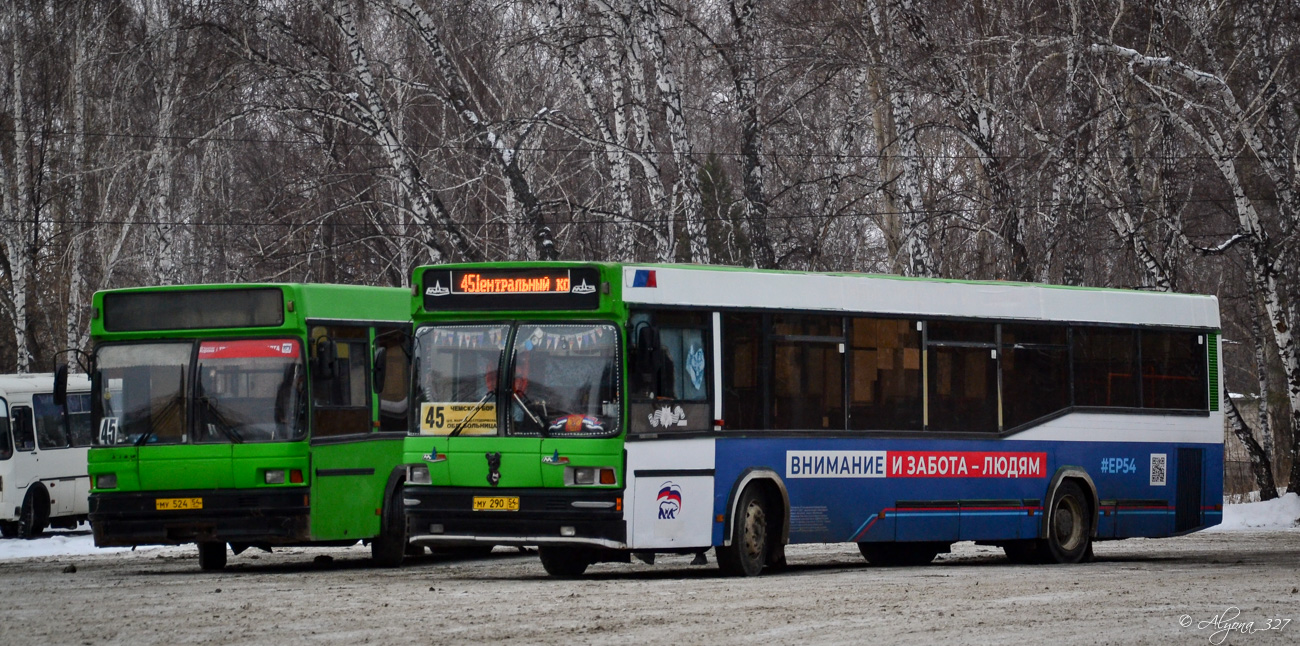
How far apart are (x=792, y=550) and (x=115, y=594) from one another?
9860 mm

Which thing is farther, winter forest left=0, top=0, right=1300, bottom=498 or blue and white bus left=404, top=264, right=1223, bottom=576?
winter forest left=0, top=0, right=1300, bottom=498

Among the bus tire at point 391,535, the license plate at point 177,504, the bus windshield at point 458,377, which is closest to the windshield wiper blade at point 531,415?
the bus windshield at point 458,377

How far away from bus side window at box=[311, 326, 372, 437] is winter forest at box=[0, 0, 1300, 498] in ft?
26.3

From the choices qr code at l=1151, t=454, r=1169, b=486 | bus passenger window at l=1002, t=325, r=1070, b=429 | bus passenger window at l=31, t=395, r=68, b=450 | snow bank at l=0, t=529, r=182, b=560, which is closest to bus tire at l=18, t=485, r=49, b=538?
bus passenger window at l=31, t=395, r=68, b=450

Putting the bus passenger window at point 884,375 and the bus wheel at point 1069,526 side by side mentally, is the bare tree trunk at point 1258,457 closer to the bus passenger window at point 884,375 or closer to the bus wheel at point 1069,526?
the bus wheel at point 1069,526

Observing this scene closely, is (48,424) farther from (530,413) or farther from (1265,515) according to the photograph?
(1265,515)

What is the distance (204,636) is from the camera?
11000 mm

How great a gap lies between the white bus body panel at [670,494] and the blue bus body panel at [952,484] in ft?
0.52

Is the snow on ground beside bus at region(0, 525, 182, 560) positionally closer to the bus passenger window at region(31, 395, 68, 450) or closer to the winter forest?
the bus passenger window at region(31, 395, 68, 450)

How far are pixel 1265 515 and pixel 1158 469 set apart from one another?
34.7ft

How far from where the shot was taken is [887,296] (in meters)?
17.7

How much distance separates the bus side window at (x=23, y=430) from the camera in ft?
96.6

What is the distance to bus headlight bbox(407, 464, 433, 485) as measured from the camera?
15.9 meters

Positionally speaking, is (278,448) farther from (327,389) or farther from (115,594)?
(115,594)
